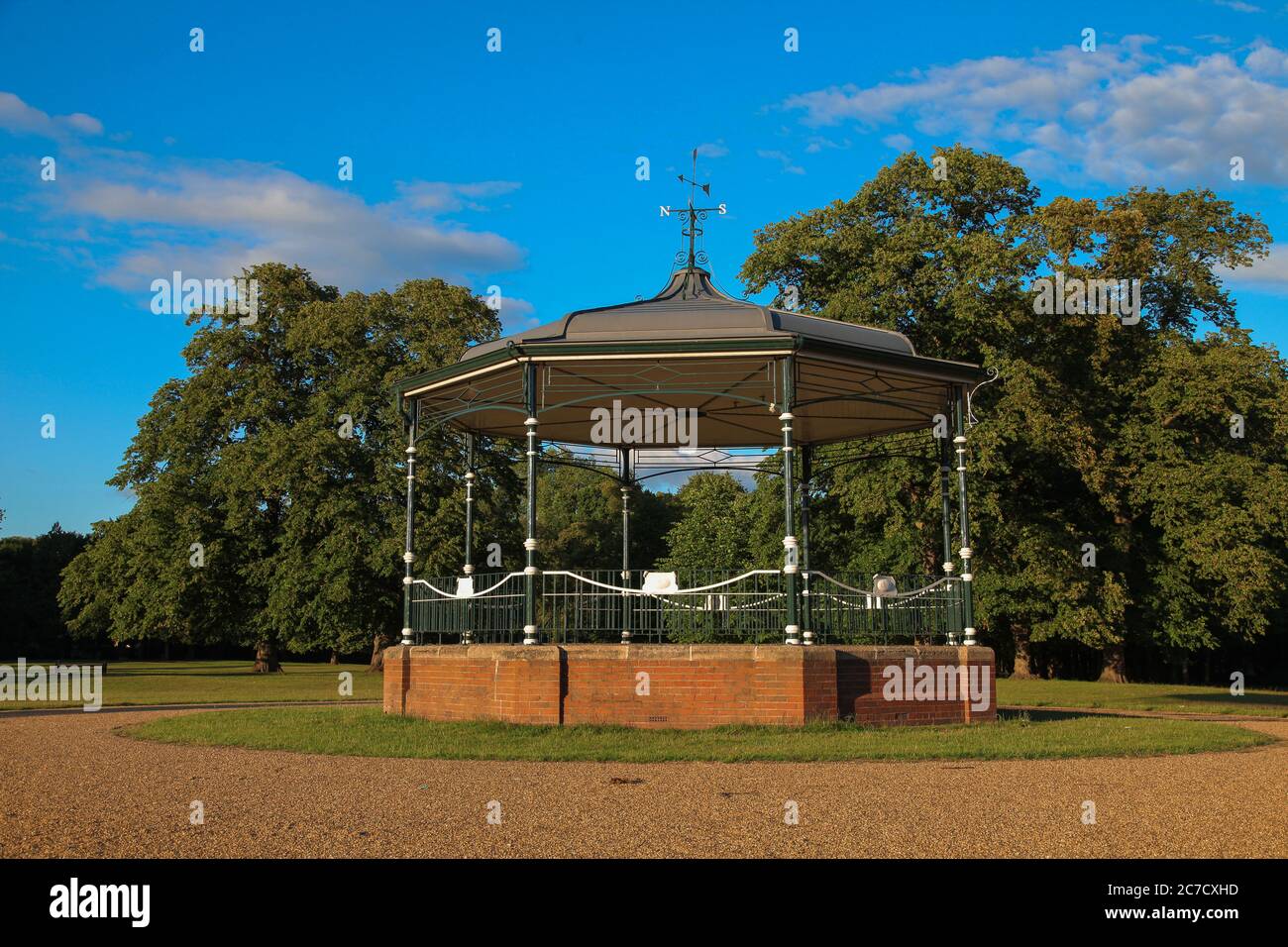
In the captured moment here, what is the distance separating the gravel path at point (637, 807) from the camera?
7.30 metres

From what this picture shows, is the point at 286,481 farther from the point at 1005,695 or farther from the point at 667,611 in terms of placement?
the point at 667,611

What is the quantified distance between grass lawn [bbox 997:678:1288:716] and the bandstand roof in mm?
6851

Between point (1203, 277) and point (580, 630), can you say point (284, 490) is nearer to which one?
point (580, 630)

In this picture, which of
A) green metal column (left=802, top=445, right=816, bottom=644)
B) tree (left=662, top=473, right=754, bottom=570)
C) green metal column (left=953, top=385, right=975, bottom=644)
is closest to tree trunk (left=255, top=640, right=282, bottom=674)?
tree (left=662, top=473, right=754, bottom=570)

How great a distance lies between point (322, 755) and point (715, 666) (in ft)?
15.6

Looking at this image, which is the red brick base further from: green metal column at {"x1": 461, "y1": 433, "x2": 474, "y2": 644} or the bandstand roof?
the bandstand roof

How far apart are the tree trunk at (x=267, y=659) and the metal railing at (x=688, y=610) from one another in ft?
93.2

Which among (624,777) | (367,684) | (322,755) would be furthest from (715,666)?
(367,684)

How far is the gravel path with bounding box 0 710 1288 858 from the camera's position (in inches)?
287

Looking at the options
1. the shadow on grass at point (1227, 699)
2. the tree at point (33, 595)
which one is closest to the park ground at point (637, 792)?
the shadow on grass at point (1227, 699)

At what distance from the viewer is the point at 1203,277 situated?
116ft

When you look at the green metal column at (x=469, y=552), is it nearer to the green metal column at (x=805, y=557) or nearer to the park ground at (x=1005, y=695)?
the green metal column at (x=805, y=557)

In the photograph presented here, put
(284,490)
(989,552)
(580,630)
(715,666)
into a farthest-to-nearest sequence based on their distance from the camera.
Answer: (284,490) < (989,552) < (580,630) < (715,666)
